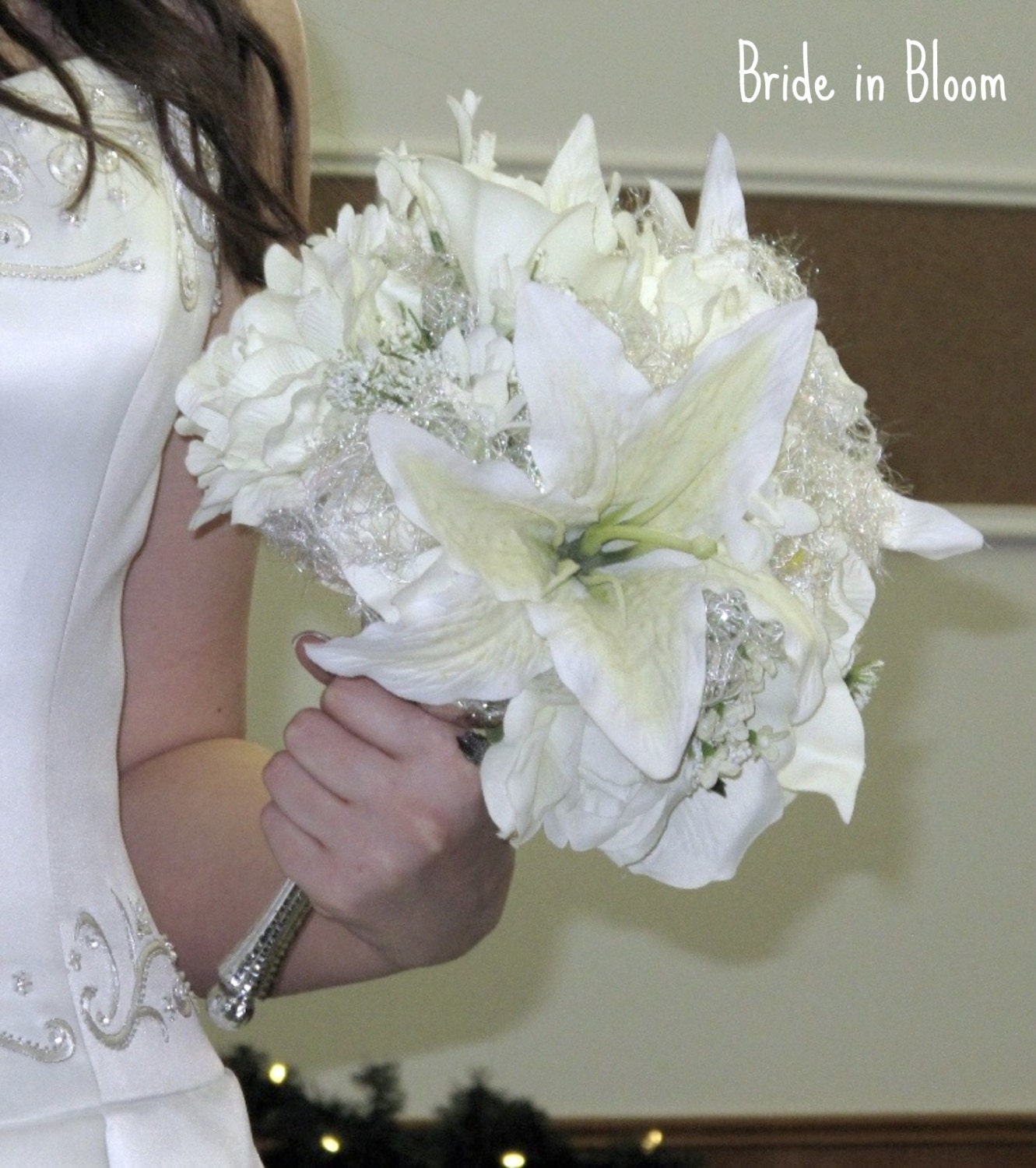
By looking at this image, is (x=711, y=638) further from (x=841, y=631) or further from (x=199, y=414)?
(x=199, y=414)

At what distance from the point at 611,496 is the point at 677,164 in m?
1.87

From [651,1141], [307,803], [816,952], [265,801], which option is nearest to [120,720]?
[265,801]

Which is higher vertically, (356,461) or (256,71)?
(256,71)

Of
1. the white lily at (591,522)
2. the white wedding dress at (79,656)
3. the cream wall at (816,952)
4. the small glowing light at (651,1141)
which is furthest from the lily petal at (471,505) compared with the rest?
the cream wall at (816,952)

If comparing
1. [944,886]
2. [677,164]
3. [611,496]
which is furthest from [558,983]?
[611,496]

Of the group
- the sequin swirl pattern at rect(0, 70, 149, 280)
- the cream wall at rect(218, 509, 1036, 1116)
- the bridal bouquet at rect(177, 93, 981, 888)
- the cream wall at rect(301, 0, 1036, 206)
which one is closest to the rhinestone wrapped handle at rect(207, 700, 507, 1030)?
the bridal bouquet at rect(177, 93, 981, 888)

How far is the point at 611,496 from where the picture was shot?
0.60 metres

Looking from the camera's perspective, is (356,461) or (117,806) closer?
(356,461)

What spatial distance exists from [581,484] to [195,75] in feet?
1.37

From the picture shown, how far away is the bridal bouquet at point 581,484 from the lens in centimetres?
57

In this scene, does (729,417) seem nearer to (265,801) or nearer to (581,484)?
(581,484)

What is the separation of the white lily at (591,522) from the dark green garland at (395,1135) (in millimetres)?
1575

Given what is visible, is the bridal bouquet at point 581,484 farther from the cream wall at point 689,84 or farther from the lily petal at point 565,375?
the cream wall at point 689,84

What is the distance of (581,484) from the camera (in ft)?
1.92
